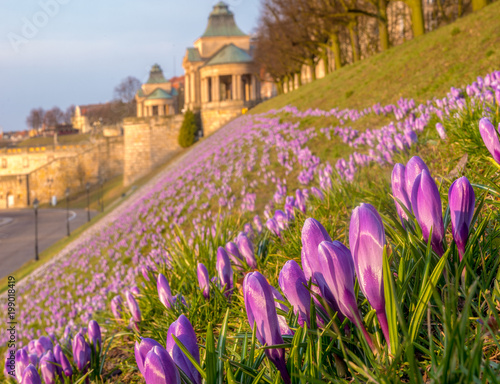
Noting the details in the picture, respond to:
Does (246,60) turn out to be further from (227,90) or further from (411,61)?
(411,61)

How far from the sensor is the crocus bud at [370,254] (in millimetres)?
1272

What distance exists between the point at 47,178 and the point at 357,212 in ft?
254

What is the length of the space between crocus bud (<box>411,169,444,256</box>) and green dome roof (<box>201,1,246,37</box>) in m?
68.2

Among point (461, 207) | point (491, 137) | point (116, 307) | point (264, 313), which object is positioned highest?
point (491, 137)

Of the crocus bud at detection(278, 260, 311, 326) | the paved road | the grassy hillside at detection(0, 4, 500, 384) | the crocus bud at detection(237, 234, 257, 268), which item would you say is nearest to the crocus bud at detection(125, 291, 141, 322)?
the grassy hillside at detection(0, 4, 500, 384)

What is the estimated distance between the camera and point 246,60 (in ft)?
194

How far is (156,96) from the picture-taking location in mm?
80062

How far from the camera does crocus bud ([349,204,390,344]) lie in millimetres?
1272

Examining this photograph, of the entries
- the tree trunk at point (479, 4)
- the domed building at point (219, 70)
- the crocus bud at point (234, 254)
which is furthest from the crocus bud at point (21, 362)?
the domed building at point (219, 70)

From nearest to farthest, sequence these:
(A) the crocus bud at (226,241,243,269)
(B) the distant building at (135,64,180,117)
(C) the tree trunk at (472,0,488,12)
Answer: (A) the crocus bud at (226,241,243,269), (C) the tree trunk at (472,0,488,12), (B) the distant building at (135,64,180,117)

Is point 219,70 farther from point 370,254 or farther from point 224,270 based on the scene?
point 370,254

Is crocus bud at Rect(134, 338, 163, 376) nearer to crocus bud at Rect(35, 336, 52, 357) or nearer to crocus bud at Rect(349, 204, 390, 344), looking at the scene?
crocus bud at Rect(349, 204, 390, 344)

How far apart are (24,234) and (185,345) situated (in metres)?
43.3

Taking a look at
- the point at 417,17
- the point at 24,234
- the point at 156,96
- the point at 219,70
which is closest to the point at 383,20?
the point at 417,17
